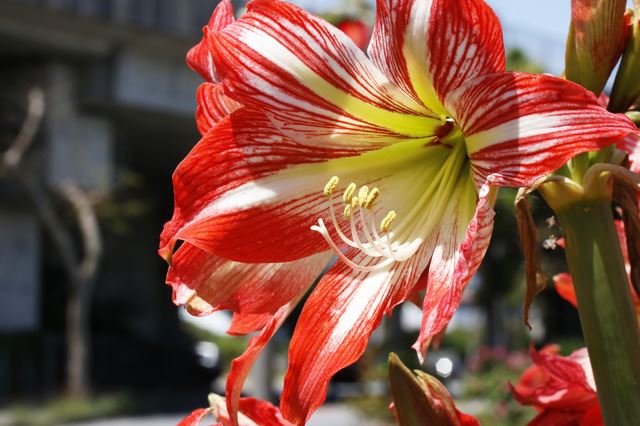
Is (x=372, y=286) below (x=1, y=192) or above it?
above

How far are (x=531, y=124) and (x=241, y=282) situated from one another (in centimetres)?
17

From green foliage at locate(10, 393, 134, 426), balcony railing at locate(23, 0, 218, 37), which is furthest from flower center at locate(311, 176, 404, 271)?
balcony railing at locate(23, 0, 218, 37)

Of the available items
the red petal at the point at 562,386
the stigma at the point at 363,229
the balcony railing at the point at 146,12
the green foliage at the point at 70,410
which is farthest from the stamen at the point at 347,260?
the balcony railing at the point at 146,12

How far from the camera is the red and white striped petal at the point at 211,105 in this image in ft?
1.52

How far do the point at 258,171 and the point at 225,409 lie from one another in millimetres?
122

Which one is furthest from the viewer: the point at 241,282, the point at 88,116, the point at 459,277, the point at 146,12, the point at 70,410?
the point at 88,116

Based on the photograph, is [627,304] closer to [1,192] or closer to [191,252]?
[191,252]

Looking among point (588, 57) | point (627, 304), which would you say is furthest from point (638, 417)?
point (588, 57)

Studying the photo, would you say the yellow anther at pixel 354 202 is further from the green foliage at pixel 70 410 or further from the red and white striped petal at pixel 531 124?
the green foliage at pixel 70 410

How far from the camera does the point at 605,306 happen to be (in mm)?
361

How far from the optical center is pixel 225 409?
0.46m

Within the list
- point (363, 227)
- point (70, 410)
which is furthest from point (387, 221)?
point (70, 410)

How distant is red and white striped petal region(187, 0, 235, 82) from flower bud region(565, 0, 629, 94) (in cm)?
17

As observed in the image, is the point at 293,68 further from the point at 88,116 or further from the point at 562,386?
the point at 88,116
